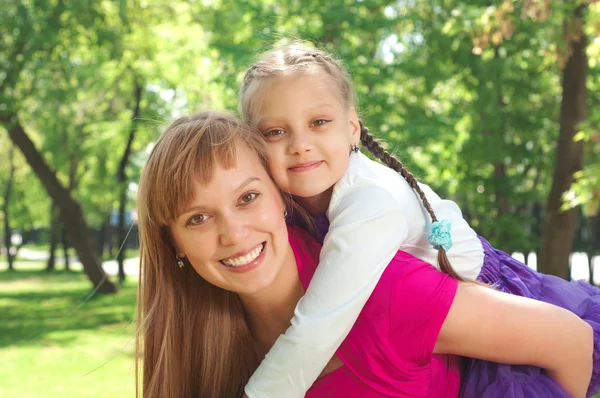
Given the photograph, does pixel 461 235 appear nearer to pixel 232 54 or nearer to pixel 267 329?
pixel 267 329

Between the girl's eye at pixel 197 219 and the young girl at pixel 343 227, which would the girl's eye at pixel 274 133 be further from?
the girl's eye at pixel 197 219

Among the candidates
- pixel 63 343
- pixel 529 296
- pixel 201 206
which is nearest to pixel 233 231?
pixel 201 206

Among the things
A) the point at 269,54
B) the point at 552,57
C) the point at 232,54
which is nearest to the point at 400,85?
the point at 232,54

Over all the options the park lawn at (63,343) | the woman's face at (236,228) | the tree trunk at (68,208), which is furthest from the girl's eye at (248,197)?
the tree trunk at (68,208)

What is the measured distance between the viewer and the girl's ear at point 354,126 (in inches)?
124

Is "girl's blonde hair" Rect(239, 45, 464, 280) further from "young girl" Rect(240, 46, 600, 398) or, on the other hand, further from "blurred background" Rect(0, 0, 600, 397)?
"blurred background" Rect(0, 0, 600, 397)

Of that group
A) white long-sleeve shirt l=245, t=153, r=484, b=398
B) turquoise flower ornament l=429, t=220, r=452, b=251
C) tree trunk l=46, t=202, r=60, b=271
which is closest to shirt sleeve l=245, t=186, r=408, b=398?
white long-sleeve shirt l=245, t=153, r=484, b=398

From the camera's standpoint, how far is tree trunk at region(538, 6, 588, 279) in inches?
442

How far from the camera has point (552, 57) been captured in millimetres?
9273

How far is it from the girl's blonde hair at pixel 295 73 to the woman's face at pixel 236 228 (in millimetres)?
402

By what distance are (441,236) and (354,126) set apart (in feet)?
2.56

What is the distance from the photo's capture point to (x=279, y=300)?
270 cm

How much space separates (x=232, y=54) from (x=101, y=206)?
2393cm

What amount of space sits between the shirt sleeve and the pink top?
0.06m
